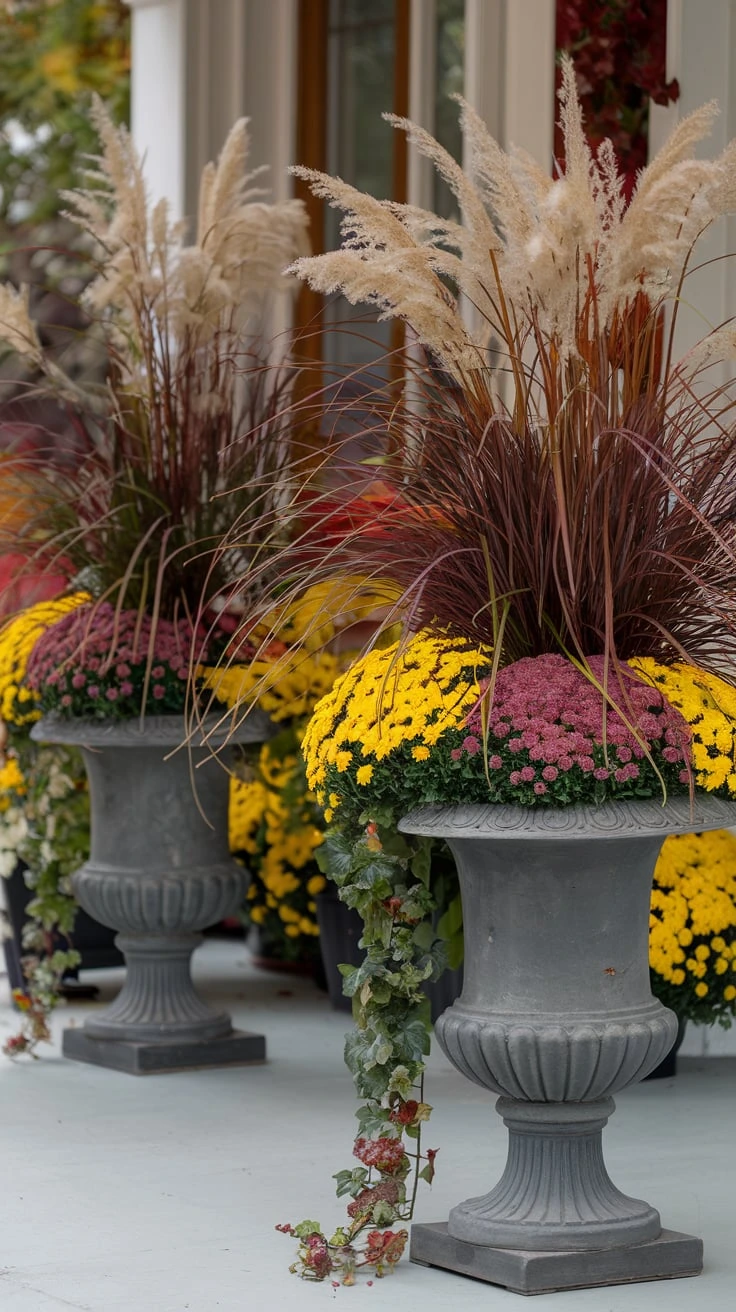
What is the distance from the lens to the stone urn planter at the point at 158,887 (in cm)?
448

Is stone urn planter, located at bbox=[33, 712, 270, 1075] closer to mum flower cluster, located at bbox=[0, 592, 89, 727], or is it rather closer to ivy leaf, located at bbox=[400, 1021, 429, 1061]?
mum flower cluster, located at bbox=[0, 592, 89, 727]

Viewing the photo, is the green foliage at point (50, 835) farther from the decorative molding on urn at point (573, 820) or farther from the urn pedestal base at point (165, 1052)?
the decorative molding on urn at point (573, 820)

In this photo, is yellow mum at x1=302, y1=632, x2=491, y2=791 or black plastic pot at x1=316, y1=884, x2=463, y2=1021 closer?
yellow mum at x1=302, y1=632, x2=491, y2=791

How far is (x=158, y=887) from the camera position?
14.7 ft

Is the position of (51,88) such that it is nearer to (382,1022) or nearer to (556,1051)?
(382,1022)

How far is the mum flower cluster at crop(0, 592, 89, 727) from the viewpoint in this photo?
458 cm

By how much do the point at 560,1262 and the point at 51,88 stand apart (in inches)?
362

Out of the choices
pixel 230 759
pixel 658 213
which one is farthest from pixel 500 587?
pixel 230 759

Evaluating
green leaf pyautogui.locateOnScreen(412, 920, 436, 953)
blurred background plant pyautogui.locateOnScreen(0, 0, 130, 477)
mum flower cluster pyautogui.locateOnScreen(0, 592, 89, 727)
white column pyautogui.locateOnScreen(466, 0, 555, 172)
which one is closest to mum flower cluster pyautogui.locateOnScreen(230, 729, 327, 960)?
mum flower cluster pyautogui.locateOnScreen(0, 592, 89, 727)

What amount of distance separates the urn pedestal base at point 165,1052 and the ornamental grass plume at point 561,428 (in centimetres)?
182

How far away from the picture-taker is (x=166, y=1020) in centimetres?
459

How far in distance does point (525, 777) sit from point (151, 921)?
1.98m

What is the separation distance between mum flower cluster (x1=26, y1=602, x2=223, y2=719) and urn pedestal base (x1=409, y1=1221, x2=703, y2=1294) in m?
1.68

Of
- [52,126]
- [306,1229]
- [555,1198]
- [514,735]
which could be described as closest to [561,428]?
[514,735]
